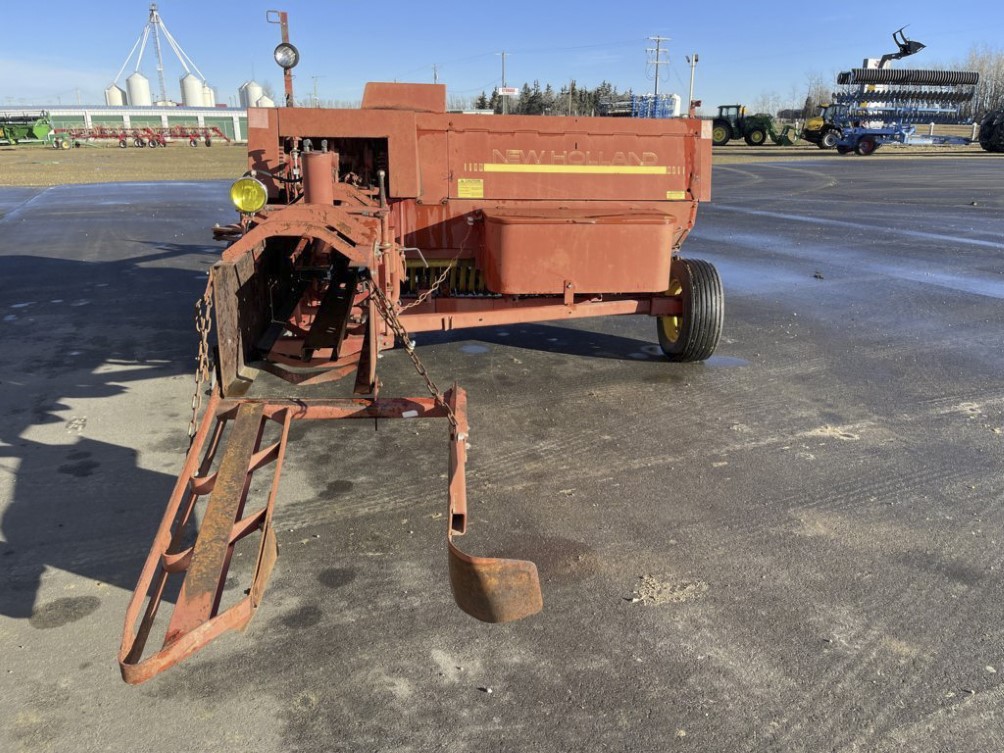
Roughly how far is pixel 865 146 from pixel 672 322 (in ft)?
123

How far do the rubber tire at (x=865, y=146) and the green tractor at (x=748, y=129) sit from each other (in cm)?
758

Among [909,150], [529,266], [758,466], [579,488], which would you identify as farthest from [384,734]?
[909,150]

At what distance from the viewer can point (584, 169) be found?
5887 millimetres

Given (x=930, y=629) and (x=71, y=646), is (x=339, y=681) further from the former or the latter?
(x=930, y=629)

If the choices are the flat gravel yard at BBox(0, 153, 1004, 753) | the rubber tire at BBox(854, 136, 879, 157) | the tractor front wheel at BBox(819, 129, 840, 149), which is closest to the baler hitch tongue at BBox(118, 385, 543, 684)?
the flat gravel yard at BBox(0, 153, 1004, 753)

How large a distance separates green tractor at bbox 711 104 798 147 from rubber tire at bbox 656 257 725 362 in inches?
1678

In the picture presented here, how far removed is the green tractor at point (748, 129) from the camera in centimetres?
4519

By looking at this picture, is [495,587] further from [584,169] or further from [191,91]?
[191,91]

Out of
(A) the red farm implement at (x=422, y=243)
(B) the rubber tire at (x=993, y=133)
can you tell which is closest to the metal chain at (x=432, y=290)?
(A) the red farm implement at (x=422, y=243)

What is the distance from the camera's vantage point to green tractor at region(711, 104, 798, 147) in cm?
4519

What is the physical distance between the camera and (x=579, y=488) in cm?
408

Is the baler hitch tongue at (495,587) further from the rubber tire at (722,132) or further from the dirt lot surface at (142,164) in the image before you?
the rubber tire at (722,132)

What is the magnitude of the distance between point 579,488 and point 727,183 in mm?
21760

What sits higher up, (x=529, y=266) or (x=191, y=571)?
(x=529, y=266)
